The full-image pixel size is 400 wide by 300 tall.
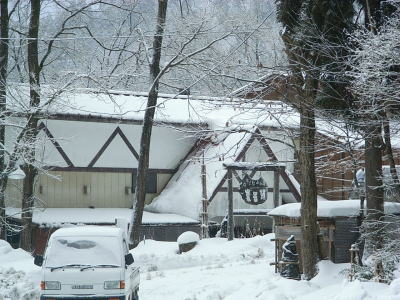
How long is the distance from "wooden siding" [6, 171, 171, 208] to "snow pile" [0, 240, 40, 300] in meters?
10.1

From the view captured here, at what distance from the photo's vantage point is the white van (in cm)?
1296

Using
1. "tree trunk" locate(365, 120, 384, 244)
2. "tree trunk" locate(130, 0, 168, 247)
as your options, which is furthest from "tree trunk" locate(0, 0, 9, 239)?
"tree trunk" locate(365, 120, 384, 244)

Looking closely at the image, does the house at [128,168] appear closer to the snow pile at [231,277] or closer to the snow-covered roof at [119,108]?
the snow-covered roof at [119,108]

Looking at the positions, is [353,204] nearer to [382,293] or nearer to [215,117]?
[382,293]

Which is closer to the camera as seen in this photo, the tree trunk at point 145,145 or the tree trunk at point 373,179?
the tree trunk at point 373,179

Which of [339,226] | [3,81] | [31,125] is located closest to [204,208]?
[31,125]

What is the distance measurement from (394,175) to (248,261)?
7784 mm

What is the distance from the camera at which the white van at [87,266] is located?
42.5 feet

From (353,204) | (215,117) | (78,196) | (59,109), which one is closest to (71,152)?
(78,196)

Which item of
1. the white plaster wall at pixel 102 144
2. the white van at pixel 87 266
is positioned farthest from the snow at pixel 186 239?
the white van at pixel 87 266

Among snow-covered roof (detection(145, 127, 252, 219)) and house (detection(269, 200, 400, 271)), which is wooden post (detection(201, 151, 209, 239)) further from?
house (detection(269, 200, 400, 271))

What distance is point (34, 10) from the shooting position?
24375 mm

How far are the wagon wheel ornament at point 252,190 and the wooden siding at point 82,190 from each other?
440 centimetres

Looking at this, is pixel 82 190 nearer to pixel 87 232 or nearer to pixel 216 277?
pixel 216 277
